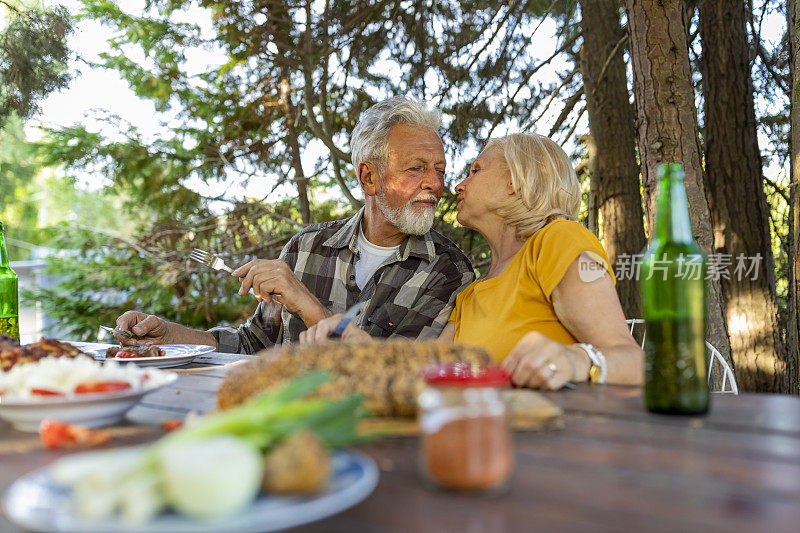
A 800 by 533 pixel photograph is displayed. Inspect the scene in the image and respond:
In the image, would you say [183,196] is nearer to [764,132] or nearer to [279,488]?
[764,132]

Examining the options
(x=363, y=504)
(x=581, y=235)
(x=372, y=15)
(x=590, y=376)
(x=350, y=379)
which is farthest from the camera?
(x=372, y=15)

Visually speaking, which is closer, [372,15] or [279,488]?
[279,488]

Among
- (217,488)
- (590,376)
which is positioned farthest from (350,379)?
(590,376)

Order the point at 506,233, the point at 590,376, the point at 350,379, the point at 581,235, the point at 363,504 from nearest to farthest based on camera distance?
the point at 363,504 → the point at 350,379 → the point at 590,376 → the point at 581,235 → the point at 506,233

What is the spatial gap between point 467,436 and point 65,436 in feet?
2.22

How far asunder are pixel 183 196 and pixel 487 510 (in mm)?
5757

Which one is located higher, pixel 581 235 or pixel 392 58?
pixel 392 58

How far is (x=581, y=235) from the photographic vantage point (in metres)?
1.88

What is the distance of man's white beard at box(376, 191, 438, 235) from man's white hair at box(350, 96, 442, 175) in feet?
0.73

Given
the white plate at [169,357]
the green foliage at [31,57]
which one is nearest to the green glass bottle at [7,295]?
the white plate at [169,357]

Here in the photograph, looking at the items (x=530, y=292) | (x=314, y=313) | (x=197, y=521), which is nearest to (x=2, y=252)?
(x=314, y=313)

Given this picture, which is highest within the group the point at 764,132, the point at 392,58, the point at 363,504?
the point at 392,58

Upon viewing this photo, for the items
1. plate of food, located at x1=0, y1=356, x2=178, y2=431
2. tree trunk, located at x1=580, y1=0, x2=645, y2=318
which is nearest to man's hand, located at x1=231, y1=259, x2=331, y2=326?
plate of food, located at x1=0, y1=356, x2=178, y2=431

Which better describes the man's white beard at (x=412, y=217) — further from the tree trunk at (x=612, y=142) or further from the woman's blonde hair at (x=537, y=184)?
the tree trunk at (x=612, y=142)
